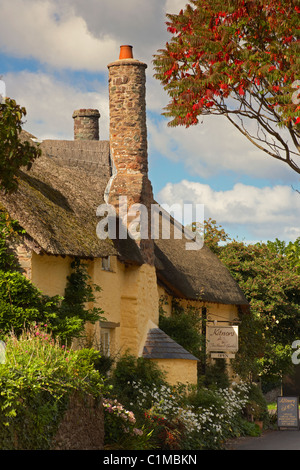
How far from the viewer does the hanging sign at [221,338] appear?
82.5 feet

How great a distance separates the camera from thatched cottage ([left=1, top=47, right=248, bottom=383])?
53.7ft

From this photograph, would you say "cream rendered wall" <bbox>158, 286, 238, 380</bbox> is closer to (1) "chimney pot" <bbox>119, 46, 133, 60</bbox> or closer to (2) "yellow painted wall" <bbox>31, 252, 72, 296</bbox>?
(2) "yellow painted wall" <bbox>31, 252, 72, 296</bbox>

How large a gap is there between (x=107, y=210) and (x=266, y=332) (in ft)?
51.4

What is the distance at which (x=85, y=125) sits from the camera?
90.4ft

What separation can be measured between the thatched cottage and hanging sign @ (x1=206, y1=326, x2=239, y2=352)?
4.15 feet

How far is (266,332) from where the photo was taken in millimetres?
33969

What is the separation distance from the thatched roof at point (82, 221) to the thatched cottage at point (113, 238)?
0.10 ft
